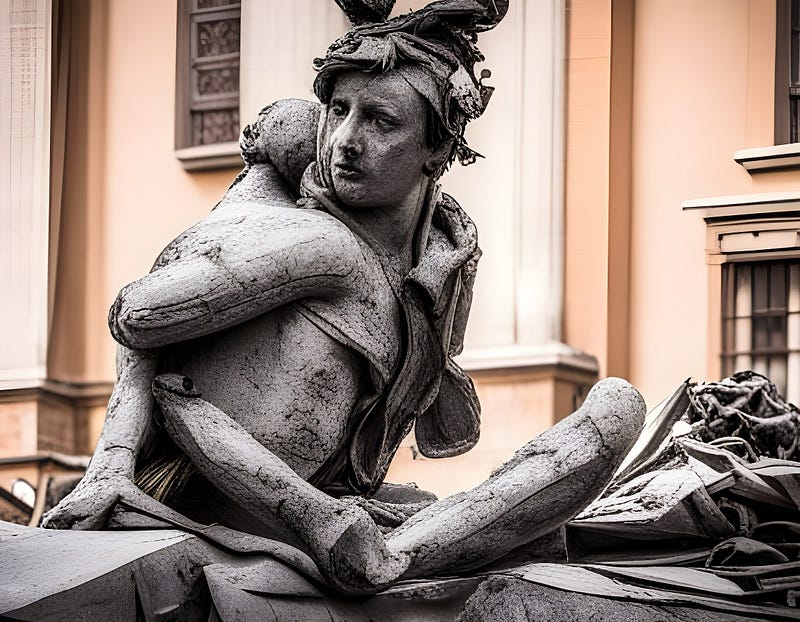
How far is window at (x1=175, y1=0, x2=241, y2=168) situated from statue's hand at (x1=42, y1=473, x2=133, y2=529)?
18.5ft

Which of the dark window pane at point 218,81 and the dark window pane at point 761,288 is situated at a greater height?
the dark window pane at point 218,81

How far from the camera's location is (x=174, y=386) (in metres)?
4.02

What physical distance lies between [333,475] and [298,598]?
56 centimetres

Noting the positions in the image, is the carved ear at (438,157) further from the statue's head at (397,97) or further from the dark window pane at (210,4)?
the dark window pane at (210,4)

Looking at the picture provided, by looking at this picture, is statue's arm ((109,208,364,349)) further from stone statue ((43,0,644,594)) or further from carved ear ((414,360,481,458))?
carved ear ((414,360,481,458))

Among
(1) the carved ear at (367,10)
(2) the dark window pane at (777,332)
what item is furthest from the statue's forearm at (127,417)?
(2) the dark window pane at (777,332)

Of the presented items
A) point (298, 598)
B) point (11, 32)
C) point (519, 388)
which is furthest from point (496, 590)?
point (11, 32)

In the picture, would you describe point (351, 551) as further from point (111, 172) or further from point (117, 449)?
point (111, 172)

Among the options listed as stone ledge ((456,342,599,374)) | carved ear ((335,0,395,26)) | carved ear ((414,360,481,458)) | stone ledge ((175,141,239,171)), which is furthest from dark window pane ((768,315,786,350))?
carved ear ((335,0,395,26))

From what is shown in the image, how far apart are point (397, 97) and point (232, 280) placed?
0.57m

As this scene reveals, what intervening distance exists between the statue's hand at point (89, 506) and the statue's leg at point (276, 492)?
0.18 m

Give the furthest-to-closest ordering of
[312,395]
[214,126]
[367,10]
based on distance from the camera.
→ [214,126] → [367,10] → [312,395]

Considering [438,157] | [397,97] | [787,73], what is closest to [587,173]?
[787,73]

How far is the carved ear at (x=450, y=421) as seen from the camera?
4.57m
